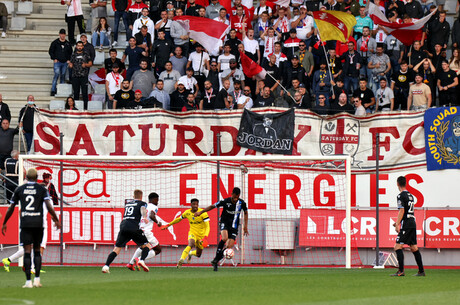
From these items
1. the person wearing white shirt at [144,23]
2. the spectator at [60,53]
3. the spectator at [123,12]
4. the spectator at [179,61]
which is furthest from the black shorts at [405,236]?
the spectator at [60,53]

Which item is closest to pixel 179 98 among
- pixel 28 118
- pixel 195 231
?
pixel 28 118

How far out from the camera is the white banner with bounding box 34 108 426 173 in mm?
26766

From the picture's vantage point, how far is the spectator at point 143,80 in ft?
92.9

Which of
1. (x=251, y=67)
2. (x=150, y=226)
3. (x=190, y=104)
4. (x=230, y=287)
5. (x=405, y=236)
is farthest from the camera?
(x=251, y=67)

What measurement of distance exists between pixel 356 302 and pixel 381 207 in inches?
418


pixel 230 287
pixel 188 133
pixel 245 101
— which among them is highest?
pixel 245 101

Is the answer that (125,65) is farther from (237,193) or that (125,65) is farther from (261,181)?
(237,193)

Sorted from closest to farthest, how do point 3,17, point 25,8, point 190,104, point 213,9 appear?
point 190,104, point 213,9, point 3,17, point 25,8

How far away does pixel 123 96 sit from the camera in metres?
27.7

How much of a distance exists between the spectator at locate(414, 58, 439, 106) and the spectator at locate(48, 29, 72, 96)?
10.7 meters

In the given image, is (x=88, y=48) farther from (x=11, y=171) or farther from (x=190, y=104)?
(x=11, y=171)

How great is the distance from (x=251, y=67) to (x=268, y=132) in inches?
89.2

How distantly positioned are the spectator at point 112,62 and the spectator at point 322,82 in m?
5.82

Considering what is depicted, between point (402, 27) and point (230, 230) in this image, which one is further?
point (402, 27)
